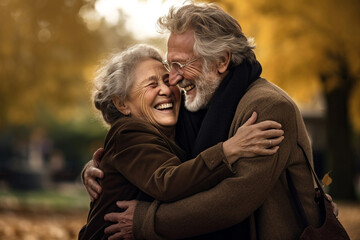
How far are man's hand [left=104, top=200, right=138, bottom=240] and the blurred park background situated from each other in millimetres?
996

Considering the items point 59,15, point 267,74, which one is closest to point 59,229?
point 59,15

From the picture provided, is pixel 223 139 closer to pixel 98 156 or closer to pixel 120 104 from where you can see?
pixel 120 104

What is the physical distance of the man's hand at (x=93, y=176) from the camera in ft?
10.9

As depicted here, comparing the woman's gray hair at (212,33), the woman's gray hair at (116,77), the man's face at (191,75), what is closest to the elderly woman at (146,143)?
the woman's gray hair at (116,77)

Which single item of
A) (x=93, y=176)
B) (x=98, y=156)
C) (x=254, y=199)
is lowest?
(x=254, y=199)

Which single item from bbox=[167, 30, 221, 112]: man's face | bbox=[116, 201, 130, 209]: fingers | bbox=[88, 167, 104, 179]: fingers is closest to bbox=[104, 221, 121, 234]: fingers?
bbox=[116, 201, 130, 209]: fingers

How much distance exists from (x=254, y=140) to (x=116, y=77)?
3.80ft

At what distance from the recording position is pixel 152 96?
3385 mm

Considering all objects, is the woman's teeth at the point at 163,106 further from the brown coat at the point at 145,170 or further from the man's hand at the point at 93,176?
the man's hand at the point at 93,176

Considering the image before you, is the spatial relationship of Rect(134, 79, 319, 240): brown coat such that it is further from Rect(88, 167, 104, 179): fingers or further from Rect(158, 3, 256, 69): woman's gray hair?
Rect(88, 167, 104, 179): fingers

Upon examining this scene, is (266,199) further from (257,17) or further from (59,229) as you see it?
(59,229)

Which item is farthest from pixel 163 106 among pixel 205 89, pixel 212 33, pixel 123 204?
pixel 123 204

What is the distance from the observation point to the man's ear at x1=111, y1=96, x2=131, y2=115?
347 centimetres

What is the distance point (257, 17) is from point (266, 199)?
19.6 feet
